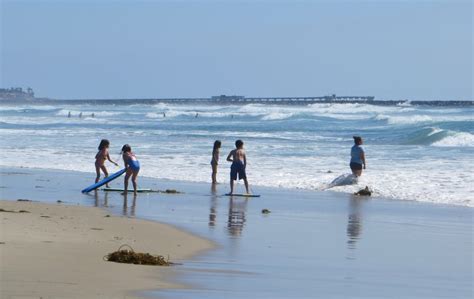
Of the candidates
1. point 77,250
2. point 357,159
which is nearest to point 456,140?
point 357,159

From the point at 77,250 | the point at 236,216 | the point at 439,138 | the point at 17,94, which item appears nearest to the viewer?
the point at 77,250

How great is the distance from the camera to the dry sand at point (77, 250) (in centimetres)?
835

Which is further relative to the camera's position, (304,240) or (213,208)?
(213,208)

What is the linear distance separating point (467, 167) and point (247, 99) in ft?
442

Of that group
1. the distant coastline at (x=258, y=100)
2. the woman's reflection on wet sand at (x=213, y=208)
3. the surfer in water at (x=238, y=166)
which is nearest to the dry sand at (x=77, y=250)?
the woman's reflection on wet sand at (x=213, y=208)

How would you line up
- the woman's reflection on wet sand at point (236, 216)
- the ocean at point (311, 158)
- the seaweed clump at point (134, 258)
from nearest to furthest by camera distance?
1. the seaweed clump at point (134, 258)
2. the woman's reflection on wet sand at point (236, 216)
3. the ocean at point (311, 158)

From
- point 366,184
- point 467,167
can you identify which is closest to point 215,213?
point 366,184

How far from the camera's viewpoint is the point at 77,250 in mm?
10570

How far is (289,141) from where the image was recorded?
41531 millimetres

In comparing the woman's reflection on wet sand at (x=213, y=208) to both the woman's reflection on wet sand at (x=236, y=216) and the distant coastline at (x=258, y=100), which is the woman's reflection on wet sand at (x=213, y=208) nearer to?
the woman's reflection on wet sand at (x=236, y=216)

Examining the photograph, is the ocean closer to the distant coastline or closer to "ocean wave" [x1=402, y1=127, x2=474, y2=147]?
"ocean wave" [x1=402, y1=127, x2=474, y2=147]

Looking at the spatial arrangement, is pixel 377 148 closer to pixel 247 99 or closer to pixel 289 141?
pixel 289 141

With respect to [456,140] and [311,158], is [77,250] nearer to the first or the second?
[311,158]

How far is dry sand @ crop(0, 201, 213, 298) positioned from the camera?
8.35 m
